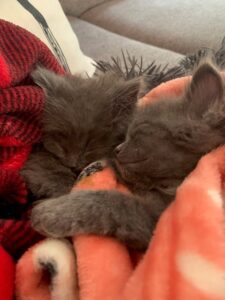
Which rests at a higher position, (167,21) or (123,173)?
(123,173)

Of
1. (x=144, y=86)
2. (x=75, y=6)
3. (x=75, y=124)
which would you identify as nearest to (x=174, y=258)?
(x=75, y=124)

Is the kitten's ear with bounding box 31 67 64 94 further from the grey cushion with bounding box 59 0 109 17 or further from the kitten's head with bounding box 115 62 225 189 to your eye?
the grey cushion with bounding box 59 0 109 17

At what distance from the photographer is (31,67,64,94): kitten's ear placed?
3.23ft

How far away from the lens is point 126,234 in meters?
0.74

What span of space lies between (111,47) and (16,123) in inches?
47.9

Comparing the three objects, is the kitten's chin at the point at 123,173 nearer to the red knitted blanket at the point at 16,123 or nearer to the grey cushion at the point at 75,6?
the red knitted blanket at the point at 16,123

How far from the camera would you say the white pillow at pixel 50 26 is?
1295mm

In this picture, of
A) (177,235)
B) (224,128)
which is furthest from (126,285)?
(224,128)

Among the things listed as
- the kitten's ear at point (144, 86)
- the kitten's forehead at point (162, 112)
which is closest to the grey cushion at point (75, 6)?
the kitten's ear at point (144, 86)

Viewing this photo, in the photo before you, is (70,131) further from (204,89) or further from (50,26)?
(50,26)

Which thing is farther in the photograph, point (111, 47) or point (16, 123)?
point (111, 47)

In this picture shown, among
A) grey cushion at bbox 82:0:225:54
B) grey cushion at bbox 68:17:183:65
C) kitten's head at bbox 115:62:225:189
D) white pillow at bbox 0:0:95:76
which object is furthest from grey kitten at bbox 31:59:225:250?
grey cushion at bbox 82:0:225:54

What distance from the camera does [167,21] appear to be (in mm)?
2303

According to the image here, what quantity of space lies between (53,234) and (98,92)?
1.32 ft
